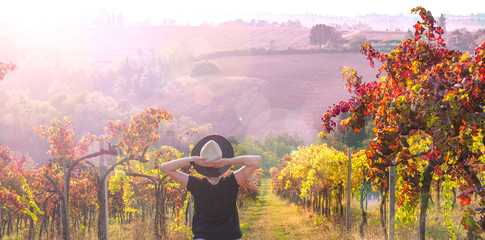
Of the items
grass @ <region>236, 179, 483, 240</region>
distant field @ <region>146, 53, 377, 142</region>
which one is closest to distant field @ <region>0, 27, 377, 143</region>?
distant field @ <region>146, 53, 377, 142</region>

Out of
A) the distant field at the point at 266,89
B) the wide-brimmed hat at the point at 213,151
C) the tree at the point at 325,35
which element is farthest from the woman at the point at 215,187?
the tree at the point at 325,35

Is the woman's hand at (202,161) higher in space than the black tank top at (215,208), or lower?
higher

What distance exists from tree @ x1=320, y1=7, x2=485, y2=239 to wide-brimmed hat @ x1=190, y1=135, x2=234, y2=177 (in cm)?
139

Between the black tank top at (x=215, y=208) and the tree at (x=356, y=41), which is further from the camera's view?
the tree at (x=356, y=41)

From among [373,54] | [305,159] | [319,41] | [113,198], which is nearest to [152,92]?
[319,41]

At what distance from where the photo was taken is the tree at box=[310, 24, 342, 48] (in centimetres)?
12519

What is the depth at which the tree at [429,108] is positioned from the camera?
3598 mm

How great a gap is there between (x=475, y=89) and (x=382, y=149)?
92cm

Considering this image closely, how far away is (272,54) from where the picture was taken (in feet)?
461

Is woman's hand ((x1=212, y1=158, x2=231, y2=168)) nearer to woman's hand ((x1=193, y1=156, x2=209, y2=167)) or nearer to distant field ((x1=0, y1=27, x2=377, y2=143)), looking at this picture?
woman's hand ((x1=193, y1=156, x2=209, y2=167))

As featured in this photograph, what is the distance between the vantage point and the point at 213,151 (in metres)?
4.00

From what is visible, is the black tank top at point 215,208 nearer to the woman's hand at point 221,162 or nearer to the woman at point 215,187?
the woman at point 215,187

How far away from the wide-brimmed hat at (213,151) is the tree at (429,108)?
1.39 metres

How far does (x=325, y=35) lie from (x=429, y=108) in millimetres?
125727
